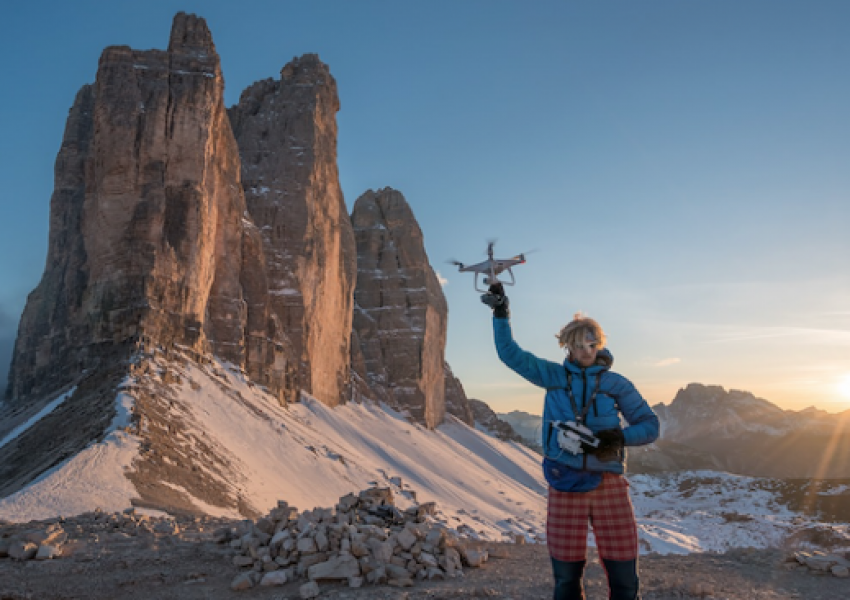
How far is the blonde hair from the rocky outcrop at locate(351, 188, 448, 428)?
225 ft

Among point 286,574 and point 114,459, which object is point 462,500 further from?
point 286,574

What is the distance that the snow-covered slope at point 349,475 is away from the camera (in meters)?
17.6

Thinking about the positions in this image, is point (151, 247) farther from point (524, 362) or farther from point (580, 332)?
point (580, 332)

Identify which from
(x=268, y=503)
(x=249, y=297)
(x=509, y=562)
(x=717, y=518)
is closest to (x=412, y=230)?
(x=249, y=297)

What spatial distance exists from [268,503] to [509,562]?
15.7 metres

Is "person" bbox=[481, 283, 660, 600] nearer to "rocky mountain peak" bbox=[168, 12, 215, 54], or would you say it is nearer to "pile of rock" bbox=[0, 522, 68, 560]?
"pile of rock" bbox=[0, 522, 68, 560]

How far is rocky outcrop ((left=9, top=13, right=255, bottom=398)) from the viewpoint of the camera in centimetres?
3425

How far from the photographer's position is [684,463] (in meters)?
120

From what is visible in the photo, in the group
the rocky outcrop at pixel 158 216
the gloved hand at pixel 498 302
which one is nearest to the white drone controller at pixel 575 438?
the gloved hand at pixel 498 302

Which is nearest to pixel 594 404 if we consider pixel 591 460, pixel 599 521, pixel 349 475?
pixel 591 460

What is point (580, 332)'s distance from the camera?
434cm

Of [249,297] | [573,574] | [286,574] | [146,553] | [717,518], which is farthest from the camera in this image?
[717,518]

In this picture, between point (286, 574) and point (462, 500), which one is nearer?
point (286, 574)

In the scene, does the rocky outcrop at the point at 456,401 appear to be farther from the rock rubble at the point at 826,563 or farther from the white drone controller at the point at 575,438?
the white drone controller at the point at 575,438
